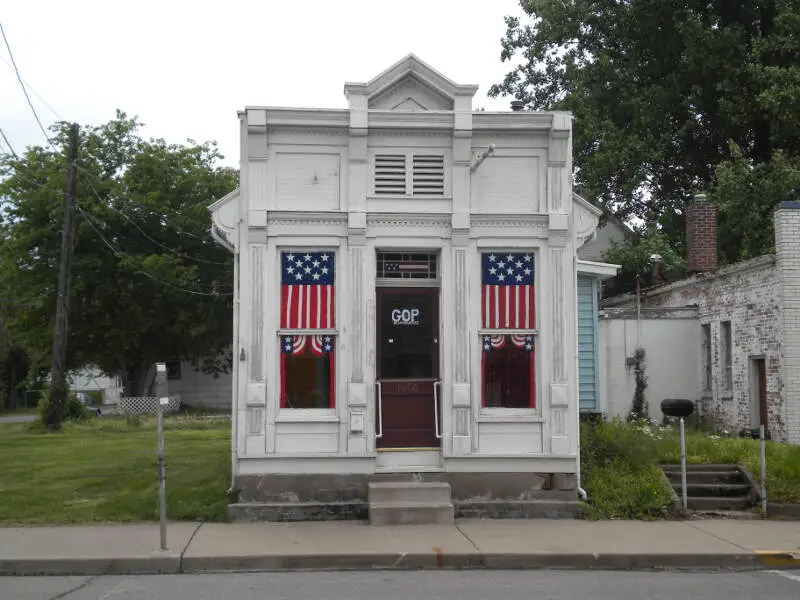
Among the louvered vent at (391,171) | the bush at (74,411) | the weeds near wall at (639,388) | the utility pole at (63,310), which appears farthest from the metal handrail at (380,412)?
the bush at (74,411)

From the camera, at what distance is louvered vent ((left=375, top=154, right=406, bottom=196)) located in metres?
13.1

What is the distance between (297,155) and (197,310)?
88.2ft

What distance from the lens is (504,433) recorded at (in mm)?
12922

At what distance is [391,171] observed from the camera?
518 inches

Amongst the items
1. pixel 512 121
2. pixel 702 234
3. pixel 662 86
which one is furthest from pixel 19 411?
pixel 512 121

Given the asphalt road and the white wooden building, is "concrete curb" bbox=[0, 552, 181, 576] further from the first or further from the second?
the white wooden building

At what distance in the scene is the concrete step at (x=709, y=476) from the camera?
45.8ft

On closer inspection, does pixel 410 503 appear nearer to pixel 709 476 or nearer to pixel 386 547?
pixel 386 547

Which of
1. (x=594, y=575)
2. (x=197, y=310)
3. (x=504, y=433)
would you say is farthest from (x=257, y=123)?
(x=197, y=310)

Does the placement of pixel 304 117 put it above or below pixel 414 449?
above

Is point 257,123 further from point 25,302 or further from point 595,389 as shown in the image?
point 25,302

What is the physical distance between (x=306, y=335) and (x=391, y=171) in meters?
2.48

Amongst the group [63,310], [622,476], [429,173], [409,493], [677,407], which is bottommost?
[409,493]

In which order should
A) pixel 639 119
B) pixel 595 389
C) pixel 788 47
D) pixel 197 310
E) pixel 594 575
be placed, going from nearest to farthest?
1. pixel 594 575
2. pixel 595 389
3. pixel 788 47
4. pixel 639 119
5. pixel 197 310
